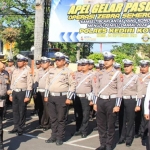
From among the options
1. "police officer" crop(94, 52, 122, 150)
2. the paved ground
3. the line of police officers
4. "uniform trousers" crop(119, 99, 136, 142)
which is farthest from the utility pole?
"police officer" crop(94, 52, 122, 150)

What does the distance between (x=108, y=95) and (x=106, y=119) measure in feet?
1.60

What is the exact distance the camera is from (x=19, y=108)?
891cm

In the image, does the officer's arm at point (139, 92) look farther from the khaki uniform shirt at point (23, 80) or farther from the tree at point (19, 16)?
the tree at point (19, 16)

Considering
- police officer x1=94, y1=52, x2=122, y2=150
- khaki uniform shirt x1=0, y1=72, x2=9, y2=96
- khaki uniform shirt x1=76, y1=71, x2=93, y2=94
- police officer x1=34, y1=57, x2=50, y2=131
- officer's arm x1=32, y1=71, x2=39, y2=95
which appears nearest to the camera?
khaki uniform shirt x1=0, y1=72, x2=9, y2=96

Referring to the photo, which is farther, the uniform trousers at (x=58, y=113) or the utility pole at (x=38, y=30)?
the utility pole at (x=38, y=30)

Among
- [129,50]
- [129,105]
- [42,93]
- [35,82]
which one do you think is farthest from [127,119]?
[129,50]

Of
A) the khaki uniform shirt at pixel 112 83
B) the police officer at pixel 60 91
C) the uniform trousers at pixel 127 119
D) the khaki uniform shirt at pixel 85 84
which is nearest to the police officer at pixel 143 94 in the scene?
the uniform trousers at pixel 127 119

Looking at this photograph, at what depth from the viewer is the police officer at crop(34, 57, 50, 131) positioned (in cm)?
965

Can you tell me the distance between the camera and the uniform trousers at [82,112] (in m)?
8.84

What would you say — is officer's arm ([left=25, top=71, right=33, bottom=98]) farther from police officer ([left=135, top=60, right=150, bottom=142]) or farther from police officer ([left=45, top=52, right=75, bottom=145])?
police officer ([left=135, top=60, right=150, bottom=142])

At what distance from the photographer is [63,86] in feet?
26.1

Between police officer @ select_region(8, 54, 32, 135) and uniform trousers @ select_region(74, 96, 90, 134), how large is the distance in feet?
3.97

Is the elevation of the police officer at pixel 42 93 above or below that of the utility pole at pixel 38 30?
below

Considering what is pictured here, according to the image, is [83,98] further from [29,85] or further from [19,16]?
[19,16]
